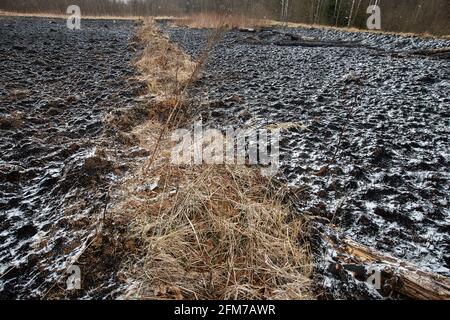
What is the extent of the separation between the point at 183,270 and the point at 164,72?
163 inches

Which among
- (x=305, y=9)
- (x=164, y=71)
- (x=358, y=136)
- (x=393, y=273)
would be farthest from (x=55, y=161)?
(x=305, y=9)

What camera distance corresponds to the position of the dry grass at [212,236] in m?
1.35

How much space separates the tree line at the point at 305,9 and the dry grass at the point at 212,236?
10575 millimetres

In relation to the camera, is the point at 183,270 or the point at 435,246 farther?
the point at 435,246

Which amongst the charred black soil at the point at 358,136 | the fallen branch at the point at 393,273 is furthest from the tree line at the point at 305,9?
the fallen branch at the point at 393,273

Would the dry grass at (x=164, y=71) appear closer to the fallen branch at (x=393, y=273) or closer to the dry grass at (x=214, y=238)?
the dry grass at (x=214, y=238)

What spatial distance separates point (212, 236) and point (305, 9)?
76.0ft

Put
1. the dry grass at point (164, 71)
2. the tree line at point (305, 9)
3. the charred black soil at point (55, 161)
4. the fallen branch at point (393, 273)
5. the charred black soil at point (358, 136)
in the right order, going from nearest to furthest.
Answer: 1. the fallen branch at point (393, 273)
2. the charred black soil at point (55, 161)
3. the charred black soil at point (358, 136)
4. the dry grass at point (164, 71)
5. the tree line at point (305, 9)

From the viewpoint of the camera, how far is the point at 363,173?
7.35 feet

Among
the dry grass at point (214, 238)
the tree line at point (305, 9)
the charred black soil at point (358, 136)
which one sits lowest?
the dry grass at point (214, 238)

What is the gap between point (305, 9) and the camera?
67.6 feet

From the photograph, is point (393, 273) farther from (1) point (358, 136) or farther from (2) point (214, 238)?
(1) point (358, 136)
